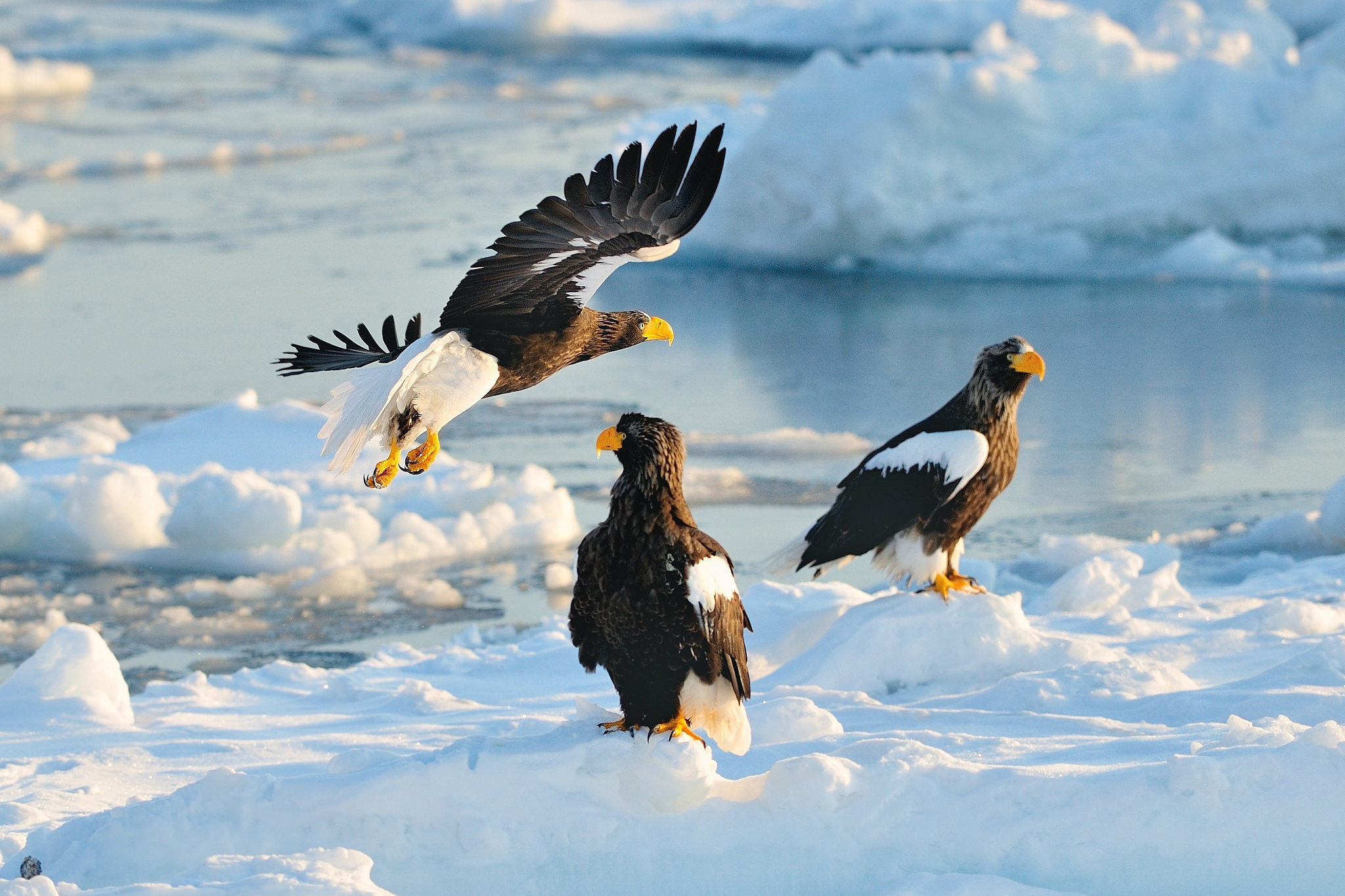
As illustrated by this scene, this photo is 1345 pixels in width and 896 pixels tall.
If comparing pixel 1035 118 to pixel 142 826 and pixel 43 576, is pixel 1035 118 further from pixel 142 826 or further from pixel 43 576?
pixel 142 826

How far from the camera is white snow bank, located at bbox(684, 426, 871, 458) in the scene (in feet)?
27.4

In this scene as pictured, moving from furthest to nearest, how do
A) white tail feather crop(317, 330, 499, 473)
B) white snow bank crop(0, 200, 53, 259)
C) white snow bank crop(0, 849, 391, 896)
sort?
1. white snow bank crop(0, 200, 53, 259)
2. white tail feather crop(317, 330, 499, 473)
3. white snow bank crop(0, 849, 391, 896)

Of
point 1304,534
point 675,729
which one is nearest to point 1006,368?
point 675,729

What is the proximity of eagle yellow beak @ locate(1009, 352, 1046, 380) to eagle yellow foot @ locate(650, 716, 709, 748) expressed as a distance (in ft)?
5.85

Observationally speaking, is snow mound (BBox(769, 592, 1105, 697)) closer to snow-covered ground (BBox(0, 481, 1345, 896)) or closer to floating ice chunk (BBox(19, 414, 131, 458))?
snow-covered ground (BBox(0, 481, 1345, 896))

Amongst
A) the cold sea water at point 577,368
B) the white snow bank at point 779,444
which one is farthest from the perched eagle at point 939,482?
the white snow bank at point 779,444

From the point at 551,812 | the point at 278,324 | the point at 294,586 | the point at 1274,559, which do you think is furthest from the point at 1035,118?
the point at 551,812

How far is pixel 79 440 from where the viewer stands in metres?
8.33

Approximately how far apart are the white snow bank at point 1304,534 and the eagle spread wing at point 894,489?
2.43m

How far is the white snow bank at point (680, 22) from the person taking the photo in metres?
25.8

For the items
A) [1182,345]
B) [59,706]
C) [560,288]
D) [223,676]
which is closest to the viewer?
[560,288]

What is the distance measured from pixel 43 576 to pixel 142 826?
3865 millimetres

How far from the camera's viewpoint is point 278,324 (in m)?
10.8

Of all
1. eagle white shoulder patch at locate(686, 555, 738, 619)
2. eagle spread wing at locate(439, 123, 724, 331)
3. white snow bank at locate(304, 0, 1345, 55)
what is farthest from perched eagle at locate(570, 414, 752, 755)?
white snow bank at locate(304, 0, 1345, 55)
